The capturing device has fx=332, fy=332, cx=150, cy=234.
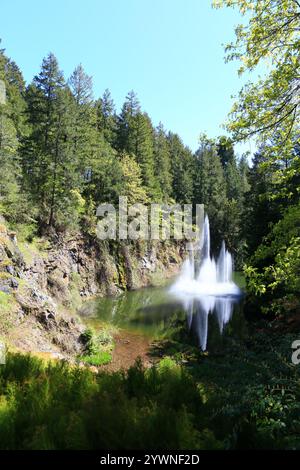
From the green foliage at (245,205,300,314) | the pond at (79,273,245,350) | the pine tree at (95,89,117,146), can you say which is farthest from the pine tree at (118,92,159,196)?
the green foliage at (245,205,300,314)

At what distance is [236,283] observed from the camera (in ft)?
138

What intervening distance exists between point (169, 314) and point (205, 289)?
1363cm

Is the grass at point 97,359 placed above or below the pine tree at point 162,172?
below

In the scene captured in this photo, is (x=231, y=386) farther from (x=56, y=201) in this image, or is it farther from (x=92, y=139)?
(x=92, y=139)

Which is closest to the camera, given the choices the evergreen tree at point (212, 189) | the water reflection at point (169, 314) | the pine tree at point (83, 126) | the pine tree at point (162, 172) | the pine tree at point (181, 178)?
the water reflection at point (169, 314)

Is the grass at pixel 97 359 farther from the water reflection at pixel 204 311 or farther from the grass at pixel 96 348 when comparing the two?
the water reflection at pixel 204 311

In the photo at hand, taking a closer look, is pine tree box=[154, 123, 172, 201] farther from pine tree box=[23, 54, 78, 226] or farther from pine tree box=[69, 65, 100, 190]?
pine tree box=[23, 54, 78, 226]

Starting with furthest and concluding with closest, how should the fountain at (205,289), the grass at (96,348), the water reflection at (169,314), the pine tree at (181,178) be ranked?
the pine tree at (181,178)
the fountain at (205,289)
the water reflection at (169,314)
the grass at (96,348)

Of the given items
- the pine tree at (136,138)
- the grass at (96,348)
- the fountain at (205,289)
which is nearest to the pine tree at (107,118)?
the pine tree at (136,138)

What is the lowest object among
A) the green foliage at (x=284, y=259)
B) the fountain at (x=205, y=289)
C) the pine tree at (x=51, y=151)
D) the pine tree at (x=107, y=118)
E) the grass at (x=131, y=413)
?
the fountain at (x=205, y=289)

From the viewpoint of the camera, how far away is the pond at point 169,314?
19047 millimetres

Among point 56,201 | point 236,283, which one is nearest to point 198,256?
point 236,283

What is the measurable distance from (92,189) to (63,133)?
8.47 metres

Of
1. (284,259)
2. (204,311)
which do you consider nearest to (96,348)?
(284,259)
